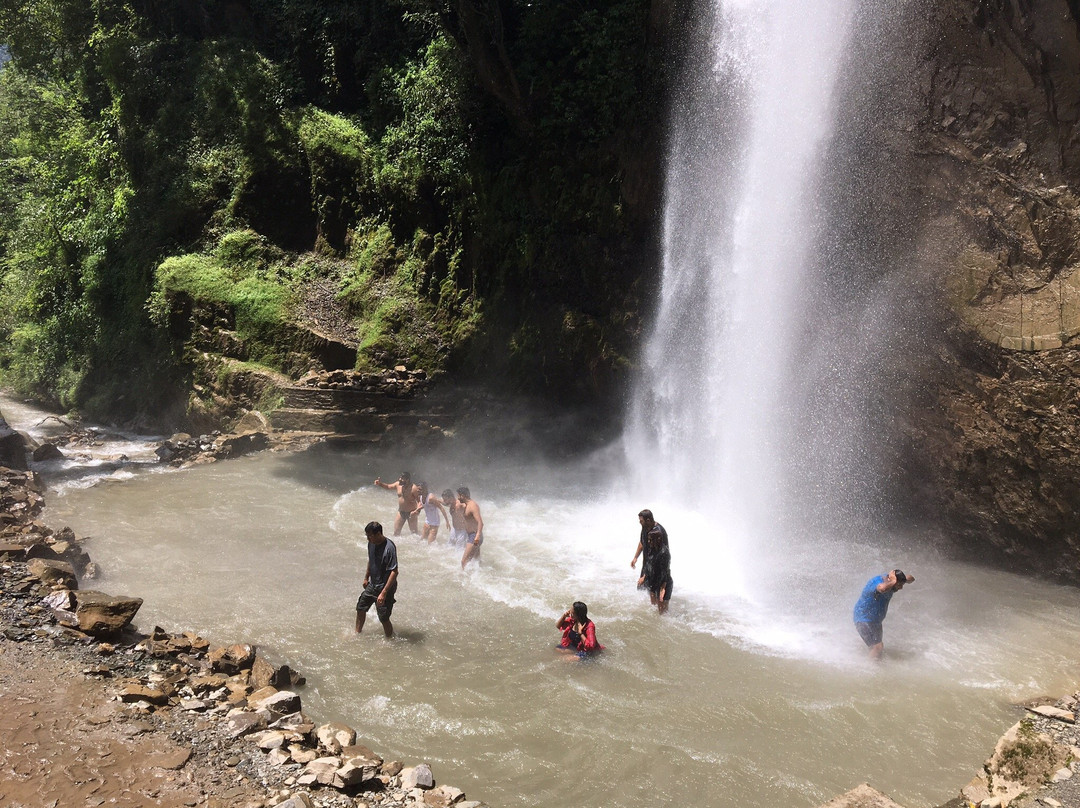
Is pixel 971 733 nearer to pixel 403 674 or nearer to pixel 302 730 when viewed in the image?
pixel 403 674

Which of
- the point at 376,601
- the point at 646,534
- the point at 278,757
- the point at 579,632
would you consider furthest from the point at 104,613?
the point at 646,534

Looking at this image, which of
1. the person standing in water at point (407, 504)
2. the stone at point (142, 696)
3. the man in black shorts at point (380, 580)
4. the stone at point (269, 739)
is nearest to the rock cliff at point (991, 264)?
the person standing in water at point (407, 504)

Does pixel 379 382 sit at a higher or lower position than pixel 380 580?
higher

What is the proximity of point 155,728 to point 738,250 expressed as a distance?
34.5ft

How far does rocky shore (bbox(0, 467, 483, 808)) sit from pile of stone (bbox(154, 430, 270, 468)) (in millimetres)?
8063

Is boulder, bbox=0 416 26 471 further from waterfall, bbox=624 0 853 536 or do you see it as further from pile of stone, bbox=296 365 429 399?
waterfall, bbox=624 0 853 536

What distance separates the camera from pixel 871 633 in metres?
7.01

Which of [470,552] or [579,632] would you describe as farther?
[470,552]

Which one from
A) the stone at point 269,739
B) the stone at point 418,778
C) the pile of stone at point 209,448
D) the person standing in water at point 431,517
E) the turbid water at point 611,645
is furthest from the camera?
the pile of stone at point 209,448

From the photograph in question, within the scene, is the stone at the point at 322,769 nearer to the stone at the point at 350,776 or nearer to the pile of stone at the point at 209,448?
the stone at the point at 350,776

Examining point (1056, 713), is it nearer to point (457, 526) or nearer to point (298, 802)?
point (298, 802)

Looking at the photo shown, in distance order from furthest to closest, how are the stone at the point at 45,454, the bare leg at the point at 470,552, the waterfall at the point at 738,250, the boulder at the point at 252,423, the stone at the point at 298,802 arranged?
the boulder at the point at 252,423
the stone at the point at 45,454
the waterfall at the point at 738,250
the bare leg at the point at 470,552
the stone at the point at 298,802

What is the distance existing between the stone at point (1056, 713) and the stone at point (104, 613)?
7.53m

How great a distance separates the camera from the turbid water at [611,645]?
5.30 meters
